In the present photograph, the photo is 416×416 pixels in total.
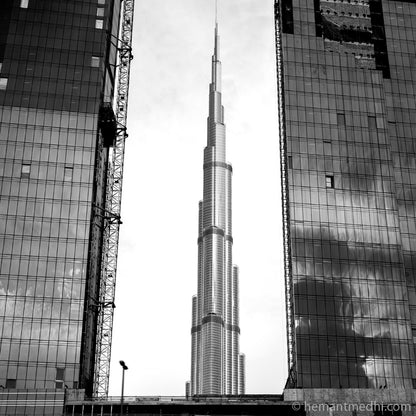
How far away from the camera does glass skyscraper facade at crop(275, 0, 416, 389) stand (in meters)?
118

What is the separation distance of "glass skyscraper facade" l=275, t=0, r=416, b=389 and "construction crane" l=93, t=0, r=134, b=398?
109 ft

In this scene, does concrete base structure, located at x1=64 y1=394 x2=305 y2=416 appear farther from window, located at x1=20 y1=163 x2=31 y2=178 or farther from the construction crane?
window, located at x1=20 y1=163 x2=31 y2=178

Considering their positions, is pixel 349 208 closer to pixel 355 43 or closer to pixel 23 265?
pixel 355 43

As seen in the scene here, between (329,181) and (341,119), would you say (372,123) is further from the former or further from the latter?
(329,181)

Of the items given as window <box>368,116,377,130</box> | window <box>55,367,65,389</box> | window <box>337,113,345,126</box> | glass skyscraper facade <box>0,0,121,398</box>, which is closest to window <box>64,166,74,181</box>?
glass skyscraper facade <box>0,0,121,398</box>

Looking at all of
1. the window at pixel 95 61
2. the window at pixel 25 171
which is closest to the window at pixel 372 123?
the window at pixel 95 61

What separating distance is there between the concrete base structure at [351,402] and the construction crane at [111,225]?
118 feet

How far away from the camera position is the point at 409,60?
146 meters

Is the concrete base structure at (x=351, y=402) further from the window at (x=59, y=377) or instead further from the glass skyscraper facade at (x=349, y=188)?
the window at (x=59, y=377)

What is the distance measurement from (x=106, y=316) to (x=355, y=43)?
73506 millimetres

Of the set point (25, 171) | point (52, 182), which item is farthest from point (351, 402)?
point (25, 171)

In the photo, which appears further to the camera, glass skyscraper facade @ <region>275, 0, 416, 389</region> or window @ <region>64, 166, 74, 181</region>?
window @ <region>64, 166, 74, 181</region>

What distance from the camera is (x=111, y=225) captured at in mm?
143375

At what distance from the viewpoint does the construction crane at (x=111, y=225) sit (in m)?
135
